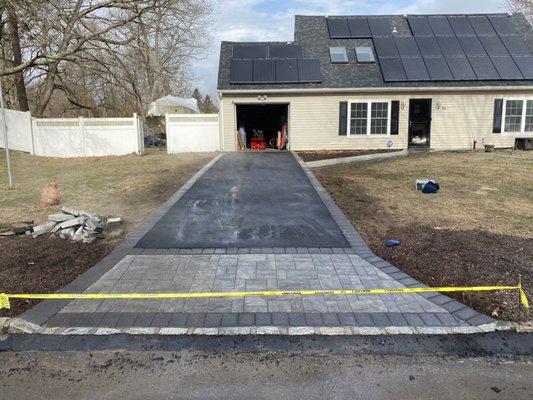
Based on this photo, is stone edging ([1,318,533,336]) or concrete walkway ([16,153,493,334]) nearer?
stone edging ([1,318,533,336])

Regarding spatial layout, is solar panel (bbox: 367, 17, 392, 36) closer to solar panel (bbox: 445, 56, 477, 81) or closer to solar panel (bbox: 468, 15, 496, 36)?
solar panel (bbox: 445, 56, 477, 81)

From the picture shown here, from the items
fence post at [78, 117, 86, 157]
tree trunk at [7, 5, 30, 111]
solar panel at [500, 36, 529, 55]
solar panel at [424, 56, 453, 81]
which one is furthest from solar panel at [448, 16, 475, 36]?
tree trunk at [7, 5, 30, 111]

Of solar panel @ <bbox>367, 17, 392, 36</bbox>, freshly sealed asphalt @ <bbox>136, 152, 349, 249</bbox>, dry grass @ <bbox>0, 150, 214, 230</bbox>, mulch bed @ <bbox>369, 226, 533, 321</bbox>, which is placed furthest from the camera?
solar panel @ <bbox>367, 17, 392, 36</bbox>

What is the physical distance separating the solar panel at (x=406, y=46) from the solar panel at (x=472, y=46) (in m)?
2.23

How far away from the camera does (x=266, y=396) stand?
317 cm

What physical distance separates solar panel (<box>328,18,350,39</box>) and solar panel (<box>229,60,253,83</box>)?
4579 mm

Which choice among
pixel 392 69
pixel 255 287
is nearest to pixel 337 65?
pixel 392 69

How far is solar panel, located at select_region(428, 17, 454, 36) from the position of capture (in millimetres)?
21328

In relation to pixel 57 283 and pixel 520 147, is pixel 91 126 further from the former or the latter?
pixel 520 147

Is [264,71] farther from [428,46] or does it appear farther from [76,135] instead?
[76,135]

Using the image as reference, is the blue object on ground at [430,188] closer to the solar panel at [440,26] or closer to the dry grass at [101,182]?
the dry grass at [101,182]

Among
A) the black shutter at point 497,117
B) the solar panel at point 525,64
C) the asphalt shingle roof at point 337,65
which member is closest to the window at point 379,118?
the asphalt shingle roof at point 337,65

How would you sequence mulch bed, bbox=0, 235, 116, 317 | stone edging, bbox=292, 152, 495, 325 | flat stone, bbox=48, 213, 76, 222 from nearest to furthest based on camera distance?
stone edging, bbox=292, 152, 495, 325 < mulch bed, bbox=0, 235, 116, 317 < flat stone, bbox=48, 213, 76, 222

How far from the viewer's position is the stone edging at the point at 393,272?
4.34 m
